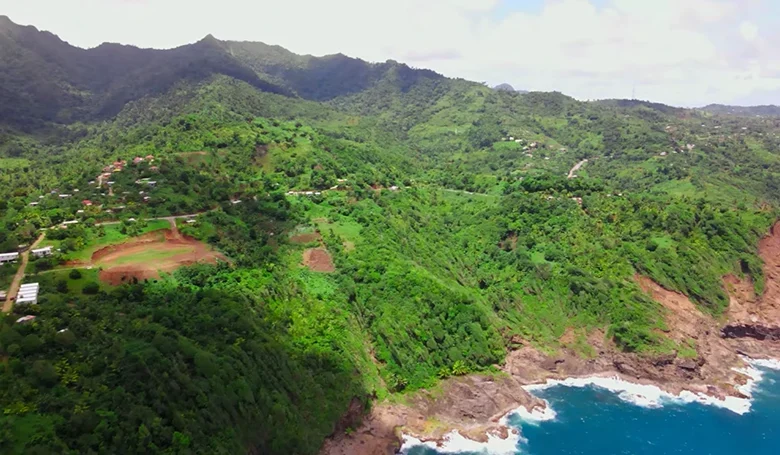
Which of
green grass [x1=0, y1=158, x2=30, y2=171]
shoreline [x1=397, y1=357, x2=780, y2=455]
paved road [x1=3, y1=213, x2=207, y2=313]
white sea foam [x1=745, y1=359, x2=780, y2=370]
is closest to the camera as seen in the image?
paved road [x1=3, y1=213, x2=207, y2=313]

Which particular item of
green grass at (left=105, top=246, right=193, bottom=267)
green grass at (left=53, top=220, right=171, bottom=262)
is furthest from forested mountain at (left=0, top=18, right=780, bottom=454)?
green grass at (left=105, top=246, right=193, bottom=267)

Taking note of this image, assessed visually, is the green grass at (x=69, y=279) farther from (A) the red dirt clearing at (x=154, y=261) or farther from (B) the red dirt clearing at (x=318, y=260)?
(B) the red dirt clearing at (x=318, y=260)

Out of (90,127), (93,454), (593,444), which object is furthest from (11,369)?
(90,127)

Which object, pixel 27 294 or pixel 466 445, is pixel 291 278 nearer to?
pixel 466 445

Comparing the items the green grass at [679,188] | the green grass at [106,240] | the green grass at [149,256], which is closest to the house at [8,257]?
the green grass at [106,240]

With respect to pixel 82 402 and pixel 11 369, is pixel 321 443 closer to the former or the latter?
pixel 82 402

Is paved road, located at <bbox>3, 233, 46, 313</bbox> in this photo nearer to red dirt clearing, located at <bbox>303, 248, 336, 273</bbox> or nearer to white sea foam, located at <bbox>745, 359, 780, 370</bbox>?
red dirt clearing, located at <bbox>303, 248, 336, 273</bbox>

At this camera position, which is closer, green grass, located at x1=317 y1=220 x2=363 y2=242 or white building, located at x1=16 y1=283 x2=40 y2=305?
white building, located at x1=16 y1=283 x2=40 y2=305
